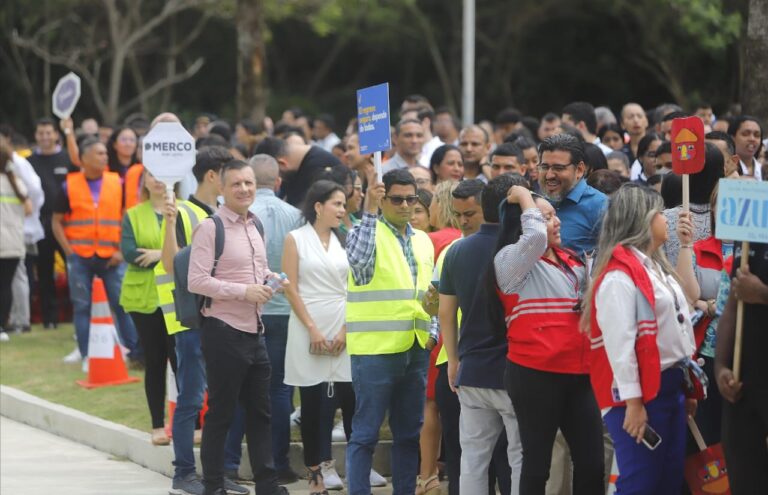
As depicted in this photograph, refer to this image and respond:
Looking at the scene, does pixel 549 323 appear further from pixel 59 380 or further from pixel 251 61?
pixel 251 61

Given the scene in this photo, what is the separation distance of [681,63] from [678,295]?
2377cm

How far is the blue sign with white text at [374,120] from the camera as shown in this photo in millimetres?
8875

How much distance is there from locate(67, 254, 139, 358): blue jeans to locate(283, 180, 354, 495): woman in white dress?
4855 mm

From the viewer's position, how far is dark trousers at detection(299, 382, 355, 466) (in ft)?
29.9

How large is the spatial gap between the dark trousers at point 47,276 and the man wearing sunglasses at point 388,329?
8.88m

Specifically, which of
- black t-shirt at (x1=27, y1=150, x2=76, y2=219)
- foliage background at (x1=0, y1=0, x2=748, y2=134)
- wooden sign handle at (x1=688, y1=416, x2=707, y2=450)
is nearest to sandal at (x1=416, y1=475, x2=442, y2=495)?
wooden sign handle at (x1=688, y1=416, x2=707, y2=450)

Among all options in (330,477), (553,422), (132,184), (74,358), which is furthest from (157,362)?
(553,422)

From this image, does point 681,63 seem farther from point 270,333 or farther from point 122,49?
point 270,333

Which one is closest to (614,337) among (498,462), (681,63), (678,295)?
(678,295)

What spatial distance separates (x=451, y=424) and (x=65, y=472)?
11.5 ft

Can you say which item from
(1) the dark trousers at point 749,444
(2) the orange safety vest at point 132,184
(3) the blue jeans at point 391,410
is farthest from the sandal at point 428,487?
(2) the orange safety vest at point 132,184

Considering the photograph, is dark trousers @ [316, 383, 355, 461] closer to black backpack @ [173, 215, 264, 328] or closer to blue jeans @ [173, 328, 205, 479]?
blue jeans @ [173, 328, 205, 479]

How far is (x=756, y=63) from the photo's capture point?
489 inches

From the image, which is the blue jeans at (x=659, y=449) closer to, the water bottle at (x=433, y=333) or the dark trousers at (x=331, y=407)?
the water bottle at (x=433, y=333)
